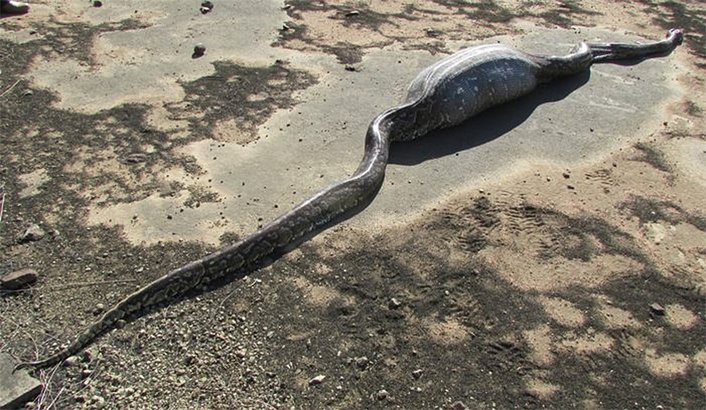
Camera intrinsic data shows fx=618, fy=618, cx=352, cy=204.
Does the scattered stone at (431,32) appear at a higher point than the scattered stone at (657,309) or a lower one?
higher

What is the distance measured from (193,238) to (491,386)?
12.3 ft

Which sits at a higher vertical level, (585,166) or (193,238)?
(585,166)

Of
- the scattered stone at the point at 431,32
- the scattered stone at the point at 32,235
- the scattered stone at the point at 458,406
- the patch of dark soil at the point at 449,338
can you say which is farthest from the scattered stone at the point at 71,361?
the scattered stone at the point at 431,32

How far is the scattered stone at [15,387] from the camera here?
5.30 m

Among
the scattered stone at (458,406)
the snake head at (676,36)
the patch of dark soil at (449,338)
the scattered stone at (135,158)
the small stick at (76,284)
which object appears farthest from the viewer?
the snake head at (676,36)

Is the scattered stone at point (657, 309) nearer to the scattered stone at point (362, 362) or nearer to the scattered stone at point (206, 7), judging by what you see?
the scattered stone at point (362, 362)

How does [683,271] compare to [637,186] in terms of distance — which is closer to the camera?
[683,271]

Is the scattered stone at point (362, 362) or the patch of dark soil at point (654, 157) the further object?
the patch of dark soil at point (654, 157)

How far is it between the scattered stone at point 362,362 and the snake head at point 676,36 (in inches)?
449

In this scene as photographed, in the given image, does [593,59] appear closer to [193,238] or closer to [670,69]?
[670,69]

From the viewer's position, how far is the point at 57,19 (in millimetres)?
12922

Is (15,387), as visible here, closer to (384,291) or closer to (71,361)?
(71,361)

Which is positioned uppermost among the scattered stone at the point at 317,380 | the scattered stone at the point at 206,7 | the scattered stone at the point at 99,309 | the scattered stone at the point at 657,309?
the scattered stone at the point at 657,309

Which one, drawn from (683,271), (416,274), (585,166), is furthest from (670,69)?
(416,274)
